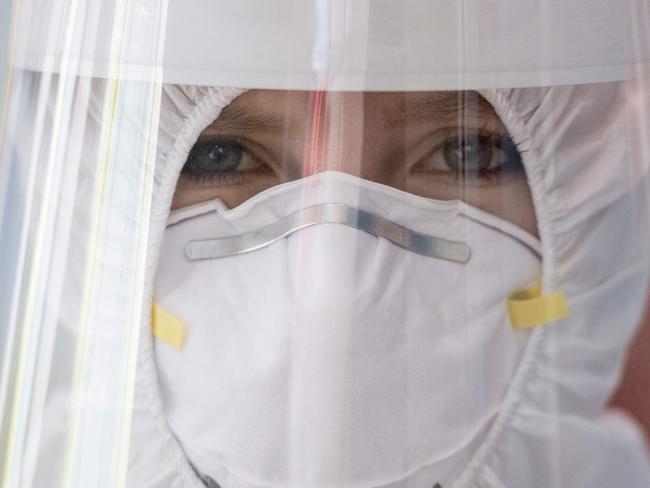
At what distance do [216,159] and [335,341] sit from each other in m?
0.20

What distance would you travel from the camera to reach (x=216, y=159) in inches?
26.4

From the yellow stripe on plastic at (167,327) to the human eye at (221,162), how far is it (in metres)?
0.12

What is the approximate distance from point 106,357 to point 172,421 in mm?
94

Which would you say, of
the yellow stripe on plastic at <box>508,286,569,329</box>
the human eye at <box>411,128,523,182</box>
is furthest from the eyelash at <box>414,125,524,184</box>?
the yellow stripe on plastic at <box>508,286,569,329</box>

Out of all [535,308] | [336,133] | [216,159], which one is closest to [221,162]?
[216,159]

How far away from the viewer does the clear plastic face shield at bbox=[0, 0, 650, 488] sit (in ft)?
1.96

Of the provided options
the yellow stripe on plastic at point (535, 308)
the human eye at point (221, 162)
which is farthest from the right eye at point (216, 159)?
the yellow stripe on plastic at point (535, 308)

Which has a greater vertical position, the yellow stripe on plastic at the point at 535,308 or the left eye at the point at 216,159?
the left eye at the point at 216,159

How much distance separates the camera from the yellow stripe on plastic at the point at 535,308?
68 centimetres

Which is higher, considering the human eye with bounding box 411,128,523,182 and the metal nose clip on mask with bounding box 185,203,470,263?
the human eye with bounding box 411,128,523,182

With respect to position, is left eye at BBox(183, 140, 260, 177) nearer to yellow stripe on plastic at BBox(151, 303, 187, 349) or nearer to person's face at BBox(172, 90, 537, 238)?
person's face at BBox(172, 90, 537, 238)

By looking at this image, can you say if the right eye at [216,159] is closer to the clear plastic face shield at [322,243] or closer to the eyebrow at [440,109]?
the clear plastic face shield at [322,243]

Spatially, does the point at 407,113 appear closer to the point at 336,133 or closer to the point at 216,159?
the point at 336,133

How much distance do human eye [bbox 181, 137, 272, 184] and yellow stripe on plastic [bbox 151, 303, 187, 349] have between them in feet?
0.41
